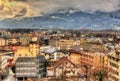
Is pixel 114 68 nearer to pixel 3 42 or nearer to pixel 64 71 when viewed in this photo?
pixel 64 71

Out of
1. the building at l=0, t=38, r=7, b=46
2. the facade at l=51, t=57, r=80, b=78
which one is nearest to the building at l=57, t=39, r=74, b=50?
the building at l=0, t=38, r=7, b=46

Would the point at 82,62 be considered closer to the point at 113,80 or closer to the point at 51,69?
the point at 51,69

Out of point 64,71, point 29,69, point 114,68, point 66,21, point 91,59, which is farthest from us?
point 66,21

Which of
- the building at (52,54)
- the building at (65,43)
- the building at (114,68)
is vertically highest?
the building at (114,68)

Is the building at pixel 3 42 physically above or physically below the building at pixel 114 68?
below

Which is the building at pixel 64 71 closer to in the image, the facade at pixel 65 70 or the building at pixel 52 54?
the facade at pixel 65 70

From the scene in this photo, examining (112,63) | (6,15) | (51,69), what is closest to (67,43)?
(6,15)

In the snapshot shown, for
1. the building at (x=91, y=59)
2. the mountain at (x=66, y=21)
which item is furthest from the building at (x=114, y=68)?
the mountain at (x=66, y=21)

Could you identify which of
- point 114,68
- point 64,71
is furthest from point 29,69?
point 114,68

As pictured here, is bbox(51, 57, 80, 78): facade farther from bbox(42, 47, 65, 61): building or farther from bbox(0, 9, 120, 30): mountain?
bbox(0, 9, 120, 30): mountain

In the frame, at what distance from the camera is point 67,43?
22.2 metres

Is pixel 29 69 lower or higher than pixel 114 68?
lower

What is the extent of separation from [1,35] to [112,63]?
17.7m

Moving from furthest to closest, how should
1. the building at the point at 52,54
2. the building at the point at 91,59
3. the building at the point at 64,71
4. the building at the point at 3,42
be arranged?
the building at the point at 3,42 → the building at the point at 52,54 → the building at the point at 91,59 → the building at the point at 64,71
